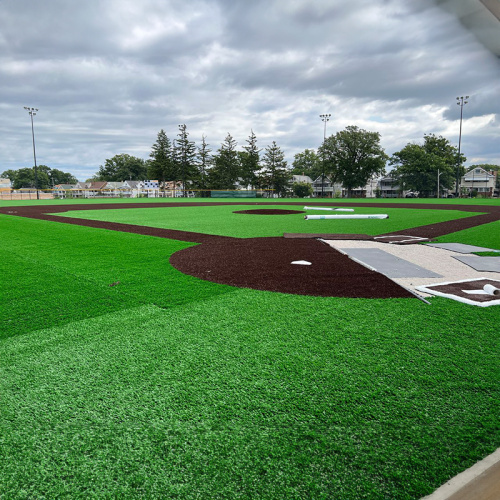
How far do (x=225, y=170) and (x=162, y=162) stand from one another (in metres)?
11.8

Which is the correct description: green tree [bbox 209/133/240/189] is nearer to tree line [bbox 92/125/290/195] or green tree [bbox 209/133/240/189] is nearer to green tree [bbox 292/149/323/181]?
tree line [bbox 92/125/290/195]

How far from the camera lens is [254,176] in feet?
217

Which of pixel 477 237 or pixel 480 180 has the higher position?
pixel 480 180

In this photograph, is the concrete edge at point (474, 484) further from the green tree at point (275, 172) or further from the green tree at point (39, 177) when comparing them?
the green tree at point (39, 177)

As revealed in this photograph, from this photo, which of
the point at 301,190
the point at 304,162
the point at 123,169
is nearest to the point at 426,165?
the point at 301,190

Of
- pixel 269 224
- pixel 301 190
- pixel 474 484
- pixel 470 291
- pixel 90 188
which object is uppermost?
pixel 90 188

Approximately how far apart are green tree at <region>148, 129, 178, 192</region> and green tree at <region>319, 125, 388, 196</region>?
1092 inches

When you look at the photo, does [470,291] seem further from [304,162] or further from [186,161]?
[304,162]

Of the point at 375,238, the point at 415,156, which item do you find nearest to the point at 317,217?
the point at 375,238

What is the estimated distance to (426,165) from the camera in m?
61.1

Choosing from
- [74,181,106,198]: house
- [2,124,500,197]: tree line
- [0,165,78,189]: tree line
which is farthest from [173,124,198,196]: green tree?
[0,165,78,189]: tree line

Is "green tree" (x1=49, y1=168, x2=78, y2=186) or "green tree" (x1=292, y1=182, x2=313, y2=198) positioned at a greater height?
"green tree" (x1=49, y1=168, x2=78, y2=186)

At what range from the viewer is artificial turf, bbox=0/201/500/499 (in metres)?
1.47

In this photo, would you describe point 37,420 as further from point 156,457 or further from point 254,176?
point 254,176
